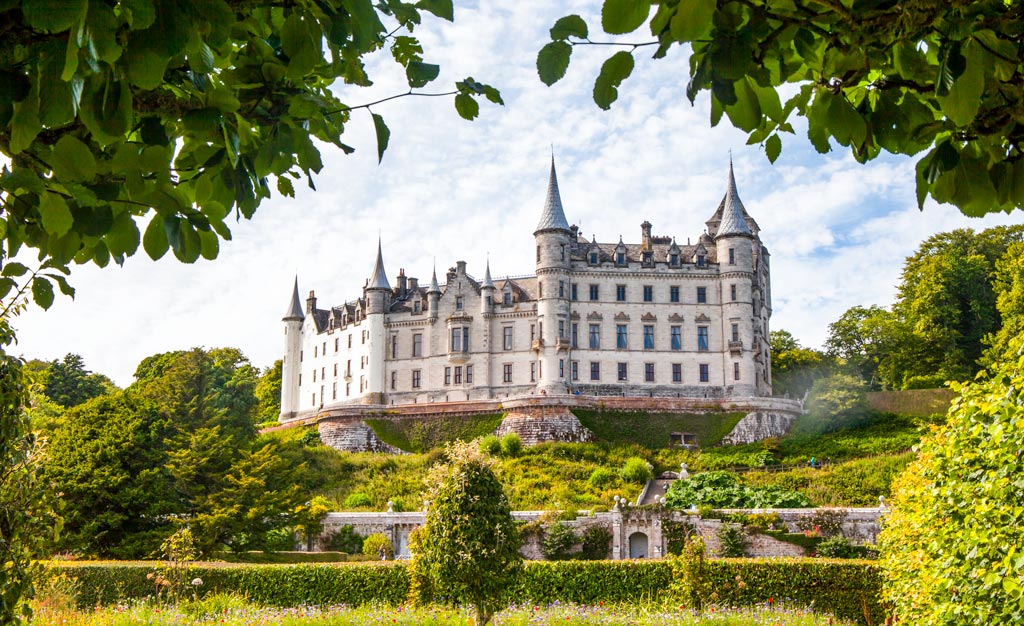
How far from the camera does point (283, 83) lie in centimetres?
385

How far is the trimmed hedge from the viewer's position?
20625 mm

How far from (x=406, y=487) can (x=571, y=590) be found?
2135 centimetres

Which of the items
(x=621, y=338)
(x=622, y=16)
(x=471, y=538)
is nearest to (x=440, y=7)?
(x=622, y=16)

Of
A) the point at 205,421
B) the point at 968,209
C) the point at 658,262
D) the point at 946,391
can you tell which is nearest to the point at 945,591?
the point at 968,209

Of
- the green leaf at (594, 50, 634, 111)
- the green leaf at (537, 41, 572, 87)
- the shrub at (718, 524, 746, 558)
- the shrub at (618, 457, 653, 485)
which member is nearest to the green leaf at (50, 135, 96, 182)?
the green leaf at (537, 41, 572, 87)

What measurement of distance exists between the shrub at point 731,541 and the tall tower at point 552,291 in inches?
962

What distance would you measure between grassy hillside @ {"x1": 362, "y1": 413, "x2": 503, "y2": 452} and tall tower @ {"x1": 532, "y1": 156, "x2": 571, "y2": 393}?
4.31 meters

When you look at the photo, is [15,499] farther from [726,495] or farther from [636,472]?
[636,472]

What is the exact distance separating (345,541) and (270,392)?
46.0 metres

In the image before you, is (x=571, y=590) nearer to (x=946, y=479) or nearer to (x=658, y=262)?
(x=946, y=479)

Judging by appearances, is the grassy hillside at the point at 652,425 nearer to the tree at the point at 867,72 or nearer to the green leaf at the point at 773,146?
the green leaf at the point at 773,146

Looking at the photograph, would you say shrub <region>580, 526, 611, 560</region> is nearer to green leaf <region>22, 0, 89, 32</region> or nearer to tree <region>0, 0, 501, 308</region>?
tree <region>0, 0, 501, 308</region>

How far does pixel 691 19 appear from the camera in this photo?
9.18 feet

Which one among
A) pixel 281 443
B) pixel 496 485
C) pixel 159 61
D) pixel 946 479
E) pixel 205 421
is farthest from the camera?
pixel 281 443
